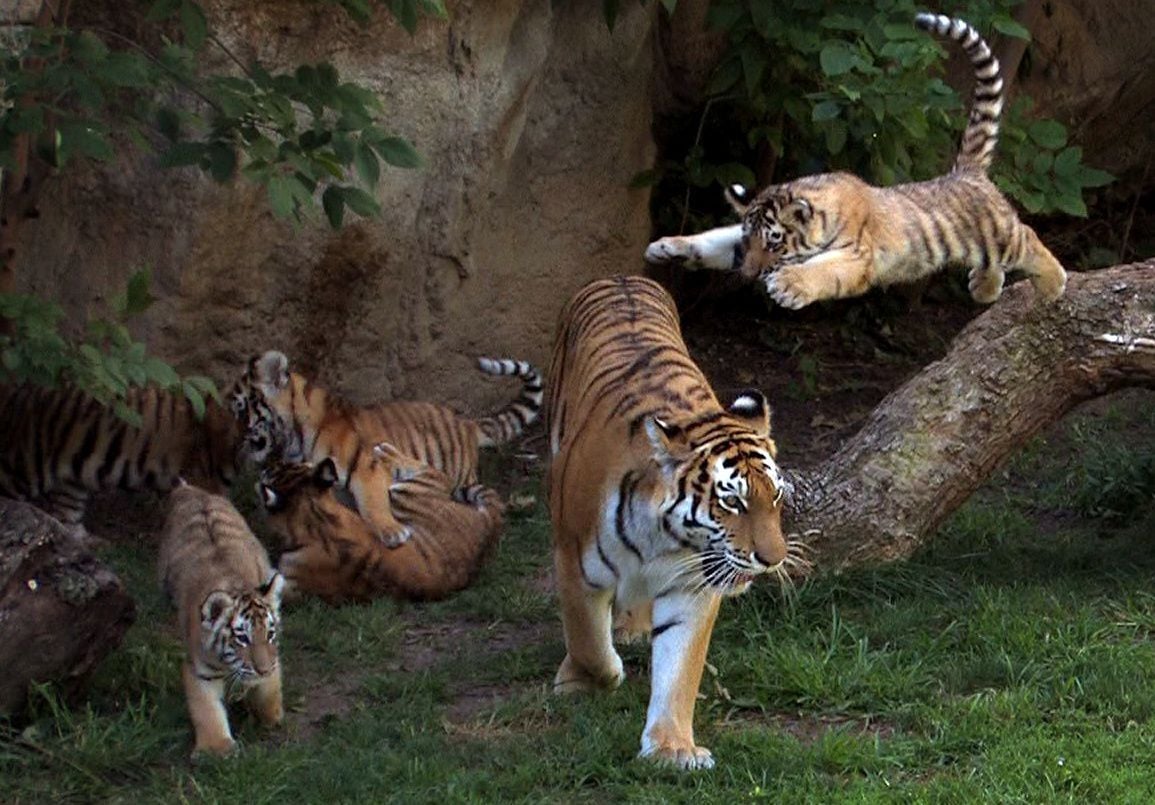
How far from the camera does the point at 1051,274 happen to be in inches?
259

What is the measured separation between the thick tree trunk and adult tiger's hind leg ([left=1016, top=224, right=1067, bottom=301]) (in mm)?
43

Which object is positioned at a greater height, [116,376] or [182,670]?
[116,376]

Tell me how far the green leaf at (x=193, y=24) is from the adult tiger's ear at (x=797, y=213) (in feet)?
6.64

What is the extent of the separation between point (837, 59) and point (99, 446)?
3334mm

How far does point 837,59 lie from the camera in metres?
7.12

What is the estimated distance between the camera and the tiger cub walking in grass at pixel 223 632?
528 centimetres

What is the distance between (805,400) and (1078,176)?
65.5 inches

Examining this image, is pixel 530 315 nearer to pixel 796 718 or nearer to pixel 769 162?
pixel 769 162

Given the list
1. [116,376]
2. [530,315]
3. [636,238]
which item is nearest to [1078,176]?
[636,238]

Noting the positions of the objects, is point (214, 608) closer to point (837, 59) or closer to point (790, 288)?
point (790, 288)

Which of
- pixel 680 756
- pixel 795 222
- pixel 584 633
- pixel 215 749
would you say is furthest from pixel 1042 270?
pixel 215 749

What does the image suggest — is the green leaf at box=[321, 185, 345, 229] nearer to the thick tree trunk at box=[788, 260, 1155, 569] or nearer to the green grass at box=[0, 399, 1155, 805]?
the green grass at box=[0, 399, 1155, 805]

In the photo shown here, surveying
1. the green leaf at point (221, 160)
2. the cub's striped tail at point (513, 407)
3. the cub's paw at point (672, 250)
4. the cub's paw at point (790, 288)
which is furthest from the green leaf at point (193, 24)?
the cub's striped tail at point (513, 407)

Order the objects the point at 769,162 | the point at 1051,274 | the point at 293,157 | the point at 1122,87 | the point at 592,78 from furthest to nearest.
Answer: the point at 1122,87
the point at 769,162
the point at 592,78
the point at 1051,274
the point at 293,157
